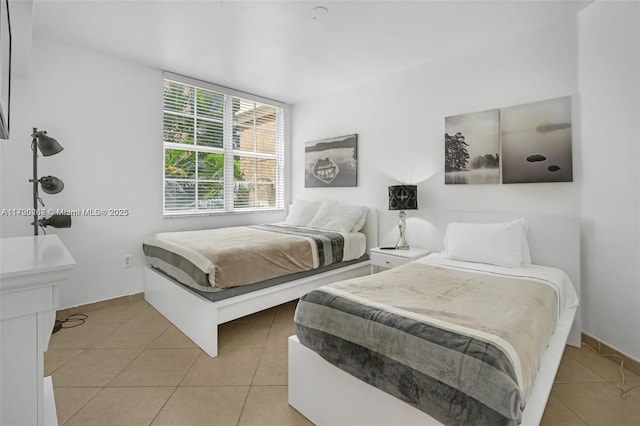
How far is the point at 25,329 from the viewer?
2.48 feet

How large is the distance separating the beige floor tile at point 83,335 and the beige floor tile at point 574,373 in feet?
10.9

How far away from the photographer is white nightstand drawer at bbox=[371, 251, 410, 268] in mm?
3082

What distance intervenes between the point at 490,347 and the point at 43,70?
392 centimetres

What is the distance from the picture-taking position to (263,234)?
10.8 feet

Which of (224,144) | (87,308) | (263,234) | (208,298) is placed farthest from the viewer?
(224,144)

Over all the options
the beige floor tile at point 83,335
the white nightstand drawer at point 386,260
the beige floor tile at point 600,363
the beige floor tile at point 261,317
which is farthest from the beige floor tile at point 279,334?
the beige floor tile at point 600,363

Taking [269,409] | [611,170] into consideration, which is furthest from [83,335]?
[611,170]

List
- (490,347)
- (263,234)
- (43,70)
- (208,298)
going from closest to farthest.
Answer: (490,347) < (208,298) < (43,70) < (263,234)

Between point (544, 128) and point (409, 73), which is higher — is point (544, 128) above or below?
below

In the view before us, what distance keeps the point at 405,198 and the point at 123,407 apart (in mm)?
2757

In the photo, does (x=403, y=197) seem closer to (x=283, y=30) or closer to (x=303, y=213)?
(x=303, y=213)

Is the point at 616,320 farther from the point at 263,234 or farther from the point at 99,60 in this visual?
the point at 99,60

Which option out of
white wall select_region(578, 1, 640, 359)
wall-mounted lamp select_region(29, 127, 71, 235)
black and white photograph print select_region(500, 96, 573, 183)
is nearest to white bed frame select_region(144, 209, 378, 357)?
wall-mounted lamp select_region(29, 127, 71, 235)

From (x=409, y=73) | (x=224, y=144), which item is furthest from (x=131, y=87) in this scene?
(x=409, y=73)
